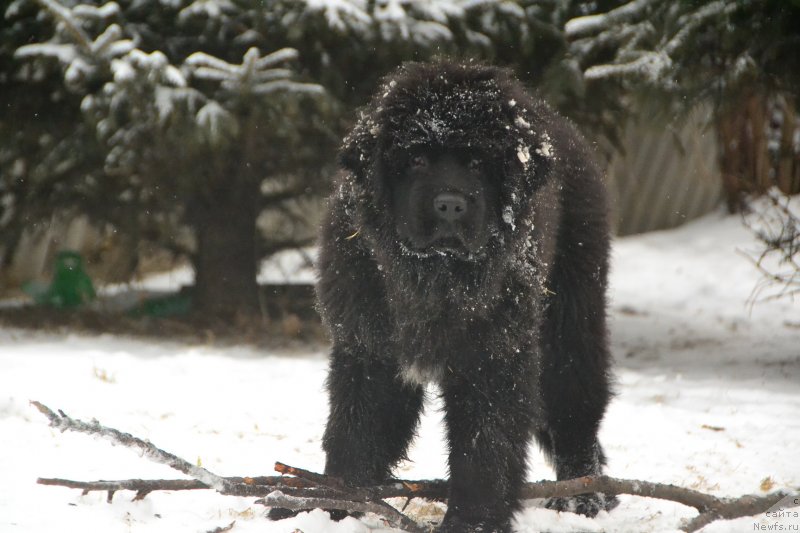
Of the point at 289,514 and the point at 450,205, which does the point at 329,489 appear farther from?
the point at 450,205

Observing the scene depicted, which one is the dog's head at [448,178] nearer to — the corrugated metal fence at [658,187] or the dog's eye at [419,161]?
the dog's eye at [419,161]

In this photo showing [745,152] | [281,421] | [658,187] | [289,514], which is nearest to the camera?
[289,514]

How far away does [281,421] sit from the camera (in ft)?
15.7

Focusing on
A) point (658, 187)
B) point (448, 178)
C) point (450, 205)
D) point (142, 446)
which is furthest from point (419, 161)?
point (658, 187)

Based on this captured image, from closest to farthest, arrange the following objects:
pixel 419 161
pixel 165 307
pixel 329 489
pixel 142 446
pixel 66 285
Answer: pixel 142 446
pixel 329 489
pixel 419 161
pixel 165 307
pixel 66 285

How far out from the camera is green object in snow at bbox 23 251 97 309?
28.0 feet

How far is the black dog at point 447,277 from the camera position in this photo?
2.99 m

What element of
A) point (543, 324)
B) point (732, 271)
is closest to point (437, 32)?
point (543, 324)

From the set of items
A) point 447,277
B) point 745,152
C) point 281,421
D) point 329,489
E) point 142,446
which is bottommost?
point 281,421

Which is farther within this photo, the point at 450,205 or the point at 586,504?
the point at 586,504

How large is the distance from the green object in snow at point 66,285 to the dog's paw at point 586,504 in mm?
6305

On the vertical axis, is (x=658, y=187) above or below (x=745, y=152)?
below

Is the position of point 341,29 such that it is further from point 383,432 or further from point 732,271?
point 732,271

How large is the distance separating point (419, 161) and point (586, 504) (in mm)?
1747
